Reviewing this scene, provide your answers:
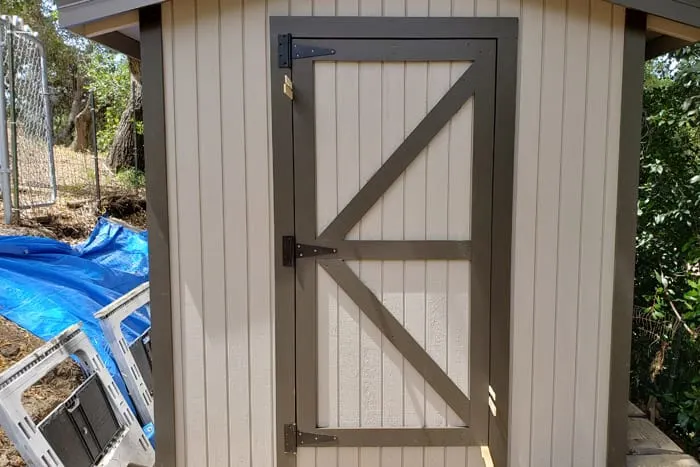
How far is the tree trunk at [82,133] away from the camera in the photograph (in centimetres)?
1009

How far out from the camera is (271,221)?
2107 mm

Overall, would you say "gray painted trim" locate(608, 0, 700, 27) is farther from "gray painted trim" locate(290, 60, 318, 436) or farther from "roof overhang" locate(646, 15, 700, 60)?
"gray painted trim" locate(290, 60, 318, 436)

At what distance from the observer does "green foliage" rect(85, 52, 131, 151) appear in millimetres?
10375

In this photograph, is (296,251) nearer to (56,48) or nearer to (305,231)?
(305,231)

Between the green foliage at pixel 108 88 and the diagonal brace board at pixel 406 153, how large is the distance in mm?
9710

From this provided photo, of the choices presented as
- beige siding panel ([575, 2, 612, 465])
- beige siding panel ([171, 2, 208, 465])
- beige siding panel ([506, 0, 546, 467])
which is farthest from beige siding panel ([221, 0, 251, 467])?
beige siding panel ([575, 2, 612, 465])

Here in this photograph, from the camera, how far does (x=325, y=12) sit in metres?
2.04

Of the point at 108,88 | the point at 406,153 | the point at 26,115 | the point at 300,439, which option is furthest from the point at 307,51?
the point at 108,88

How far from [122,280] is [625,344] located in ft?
12.2

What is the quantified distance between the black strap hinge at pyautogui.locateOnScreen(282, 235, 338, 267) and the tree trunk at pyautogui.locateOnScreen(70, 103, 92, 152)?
9.54 m

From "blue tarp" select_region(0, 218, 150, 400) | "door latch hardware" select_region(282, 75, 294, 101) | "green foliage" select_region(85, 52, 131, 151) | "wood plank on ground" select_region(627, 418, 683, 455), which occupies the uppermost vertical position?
"green foliage" select_region(85, 52, 131, 151)

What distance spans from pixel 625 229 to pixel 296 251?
1.53 metres

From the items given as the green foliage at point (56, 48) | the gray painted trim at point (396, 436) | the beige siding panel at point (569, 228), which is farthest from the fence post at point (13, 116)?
the beige siding panel at point (569, 228)

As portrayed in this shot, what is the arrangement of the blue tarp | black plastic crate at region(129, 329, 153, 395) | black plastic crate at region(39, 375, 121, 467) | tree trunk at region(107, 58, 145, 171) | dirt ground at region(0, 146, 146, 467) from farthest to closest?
tree trunk at region(107, 58, 145, 171), black plastic crate at region(129, 329, 153, 395), the blue tarp, dirt ground at region(0, 146, 146, 467), black plastic crate at region(39, 375, 121, 467)
